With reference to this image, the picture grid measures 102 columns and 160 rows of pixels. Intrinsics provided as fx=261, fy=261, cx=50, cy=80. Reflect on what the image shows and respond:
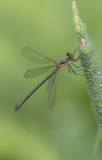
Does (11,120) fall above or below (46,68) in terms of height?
below

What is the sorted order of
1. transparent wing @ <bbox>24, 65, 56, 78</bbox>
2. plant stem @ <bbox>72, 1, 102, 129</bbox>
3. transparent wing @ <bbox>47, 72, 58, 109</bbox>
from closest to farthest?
1. plant stem @ <bbox>72, 1, 102, 129</bbox>
2. transparent wing @ <bbox>47, 72, 58, 109</bbox>
3. transparent wing @ <bbox>24, 65, 56, 78</bbox>

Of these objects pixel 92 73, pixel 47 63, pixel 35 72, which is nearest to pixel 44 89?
pixel 35 72

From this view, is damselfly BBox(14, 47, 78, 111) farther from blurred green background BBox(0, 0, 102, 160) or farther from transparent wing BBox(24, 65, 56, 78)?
blurred green background BBox(0, 0, 102, 160)

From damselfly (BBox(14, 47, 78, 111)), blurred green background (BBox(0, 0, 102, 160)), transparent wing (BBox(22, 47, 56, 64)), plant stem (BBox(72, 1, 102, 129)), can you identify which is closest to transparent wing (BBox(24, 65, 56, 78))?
damselfly (BBox(14, 47, 78, 111))

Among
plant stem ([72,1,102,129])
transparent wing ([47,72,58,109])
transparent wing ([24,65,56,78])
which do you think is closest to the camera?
plant stem ([72,1,102,129])

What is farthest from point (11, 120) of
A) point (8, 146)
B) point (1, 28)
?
point (1, 28)

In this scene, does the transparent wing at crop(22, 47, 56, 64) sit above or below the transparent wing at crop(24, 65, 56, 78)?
above

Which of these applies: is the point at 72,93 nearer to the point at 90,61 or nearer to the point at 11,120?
the point at 11,120

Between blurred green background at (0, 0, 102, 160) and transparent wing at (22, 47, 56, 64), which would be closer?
transparent wing at (22, 47, 56, 64)
